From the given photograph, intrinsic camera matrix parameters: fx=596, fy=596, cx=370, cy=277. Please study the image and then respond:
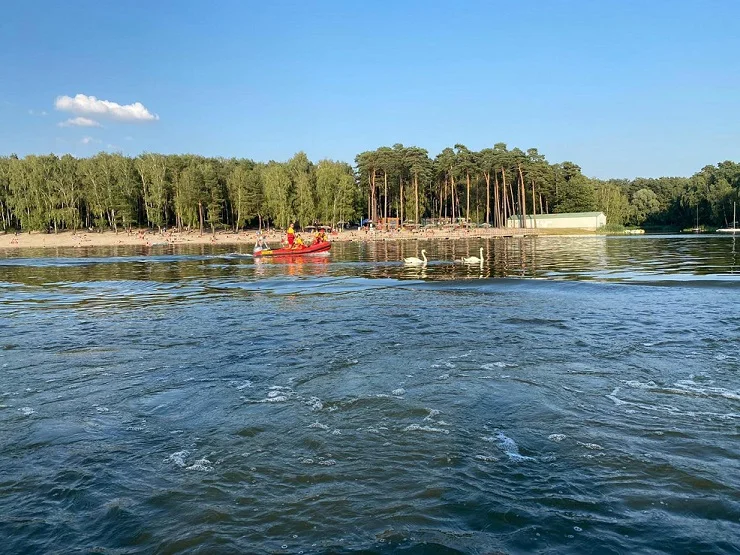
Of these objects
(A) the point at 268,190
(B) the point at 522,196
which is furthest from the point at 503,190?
(A) the point at 268,190

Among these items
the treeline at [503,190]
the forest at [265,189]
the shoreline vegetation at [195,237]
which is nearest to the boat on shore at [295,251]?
the shoreline vegetation at [195,237]

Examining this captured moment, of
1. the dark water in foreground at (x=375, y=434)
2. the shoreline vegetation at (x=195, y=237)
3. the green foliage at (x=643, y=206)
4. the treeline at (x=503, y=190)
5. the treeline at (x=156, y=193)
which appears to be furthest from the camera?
the green foliage at (x=643, y=206)

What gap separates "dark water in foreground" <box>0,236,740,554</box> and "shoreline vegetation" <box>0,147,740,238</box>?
84199 mm

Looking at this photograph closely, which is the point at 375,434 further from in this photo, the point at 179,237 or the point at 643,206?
the point at 643,206

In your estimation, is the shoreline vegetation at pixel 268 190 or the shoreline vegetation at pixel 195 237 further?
the shoreline vegetation at pixel 268 190

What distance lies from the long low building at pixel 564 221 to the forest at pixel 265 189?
4029 mm

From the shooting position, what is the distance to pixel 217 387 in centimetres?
1079

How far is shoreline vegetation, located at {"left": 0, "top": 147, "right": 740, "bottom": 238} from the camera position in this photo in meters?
106

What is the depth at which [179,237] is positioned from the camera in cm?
9969

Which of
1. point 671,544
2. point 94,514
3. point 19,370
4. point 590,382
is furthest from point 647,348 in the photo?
point 19,370

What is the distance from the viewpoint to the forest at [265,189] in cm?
10594

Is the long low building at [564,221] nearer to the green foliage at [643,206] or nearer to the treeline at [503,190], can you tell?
the treeline at [503,190]

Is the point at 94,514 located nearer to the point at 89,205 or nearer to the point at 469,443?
the point at 469,443

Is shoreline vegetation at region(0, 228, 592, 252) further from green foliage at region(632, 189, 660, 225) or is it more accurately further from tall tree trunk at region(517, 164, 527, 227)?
green foliage at region(632, 189, 660, 225)
